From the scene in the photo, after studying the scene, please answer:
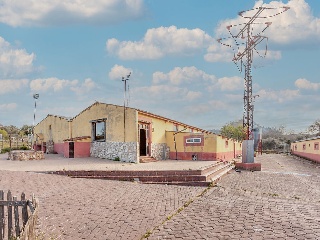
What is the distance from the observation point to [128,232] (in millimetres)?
7430

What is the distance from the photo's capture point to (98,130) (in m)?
Result: 24.4

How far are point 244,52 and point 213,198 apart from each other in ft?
84.2

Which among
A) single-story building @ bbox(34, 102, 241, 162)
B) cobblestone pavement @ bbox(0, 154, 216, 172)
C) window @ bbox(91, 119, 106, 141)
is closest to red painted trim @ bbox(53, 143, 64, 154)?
single-story building @ bbox(34, 102, 241, 162)

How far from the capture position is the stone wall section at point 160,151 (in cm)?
2431

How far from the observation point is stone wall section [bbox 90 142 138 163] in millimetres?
21295

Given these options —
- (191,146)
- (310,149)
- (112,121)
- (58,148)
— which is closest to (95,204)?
(112,121)

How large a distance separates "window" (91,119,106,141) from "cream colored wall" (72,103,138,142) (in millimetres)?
326

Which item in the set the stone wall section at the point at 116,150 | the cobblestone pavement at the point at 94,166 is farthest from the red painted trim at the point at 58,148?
the cobblestone pavement at the point at 94,166

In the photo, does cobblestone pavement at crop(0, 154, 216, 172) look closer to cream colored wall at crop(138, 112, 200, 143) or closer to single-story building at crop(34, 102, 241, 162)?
single-story building at crop(34, 102, 241, 162)

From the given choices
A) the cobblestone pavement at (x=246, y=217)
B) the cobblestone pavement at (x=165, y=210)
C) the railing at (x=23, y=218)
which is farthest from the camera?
the cobblestone pavement at (x=165, y=210)

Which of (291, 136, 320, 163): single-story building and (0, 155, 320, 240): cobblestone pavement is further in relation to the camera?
(291, 136, 320, 163): single-story building

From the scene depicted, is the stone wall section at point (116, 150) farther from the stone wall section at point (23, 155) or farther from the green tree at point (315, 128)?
the green tree at point (315, 128)

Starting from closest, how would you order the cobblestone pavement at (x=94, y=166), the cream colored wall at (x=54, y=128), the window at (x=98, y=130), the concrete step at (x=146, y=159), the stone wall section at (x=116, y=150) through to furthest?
the cobblestone pavement at (x=94, y=166)
the stone wall section at (x=116, y=150)
the concrete step at (x=146, y=159)
the window at (x=98, y=130)
the cream colored wall at (x=54, y=128)

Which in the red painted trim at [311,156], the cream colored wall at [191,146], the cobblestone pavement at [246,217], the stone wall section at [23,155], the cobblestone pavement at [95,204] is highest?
the cream colored wall at [191,146]
